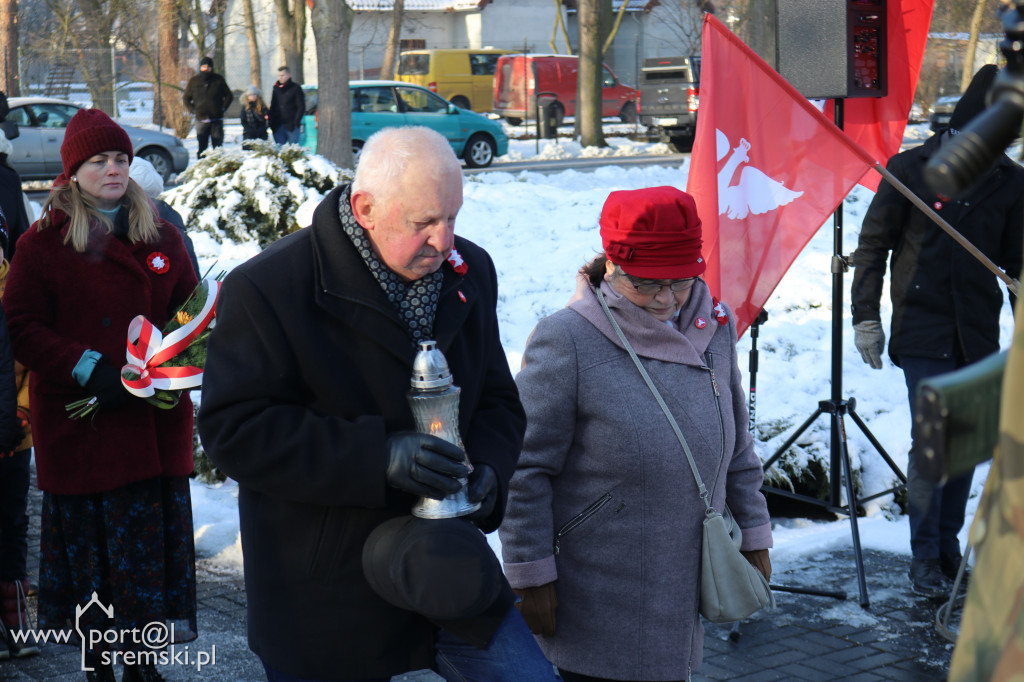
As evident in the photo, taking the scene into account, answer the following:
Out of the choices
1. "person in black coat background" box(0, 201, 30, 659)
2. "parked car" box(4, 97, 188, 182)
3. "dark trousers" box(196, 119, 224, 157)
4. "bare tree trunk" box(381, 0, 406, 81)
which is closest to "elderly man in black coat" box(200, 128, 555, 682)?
"person in black coat background" box(0, 201, 30, 659)

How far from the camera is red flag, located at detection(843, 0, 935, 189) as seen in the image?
6.11 meters

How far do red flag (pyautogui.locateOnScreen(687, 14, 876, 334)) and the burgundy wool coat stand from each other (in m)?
2.38

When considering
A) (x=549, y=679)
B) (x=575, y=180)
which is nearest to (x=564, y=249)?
(x=575, y=180)

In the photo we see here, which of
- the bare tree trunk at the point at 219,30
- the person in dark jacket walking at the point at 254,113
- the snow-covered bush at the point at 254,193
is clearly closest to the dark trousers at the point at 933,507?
the snow-covered bush at the point at 254,193

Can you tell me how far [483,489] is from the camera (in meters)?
2.60

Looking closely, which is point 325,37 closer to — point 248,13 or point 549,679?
point 549,679

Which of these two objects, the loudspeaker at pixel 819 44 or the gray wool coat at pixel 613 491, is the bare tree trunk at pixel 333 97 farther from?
the gray wool coat at pixel 613 491

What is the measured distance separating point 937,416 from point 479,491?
1.55m

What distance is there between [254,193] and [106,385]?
505 cm

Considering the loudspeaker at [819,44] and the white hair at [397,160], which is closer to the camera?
the white hair at [397,160]

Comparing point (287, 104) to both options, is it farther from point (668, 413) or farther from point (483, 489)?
point (483, 489)

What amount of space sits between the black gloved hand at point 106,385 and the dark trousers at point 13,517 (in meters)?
1.10

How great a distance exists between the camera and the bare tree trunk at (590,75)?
24000mm

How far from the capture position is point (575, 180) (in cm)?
1555
